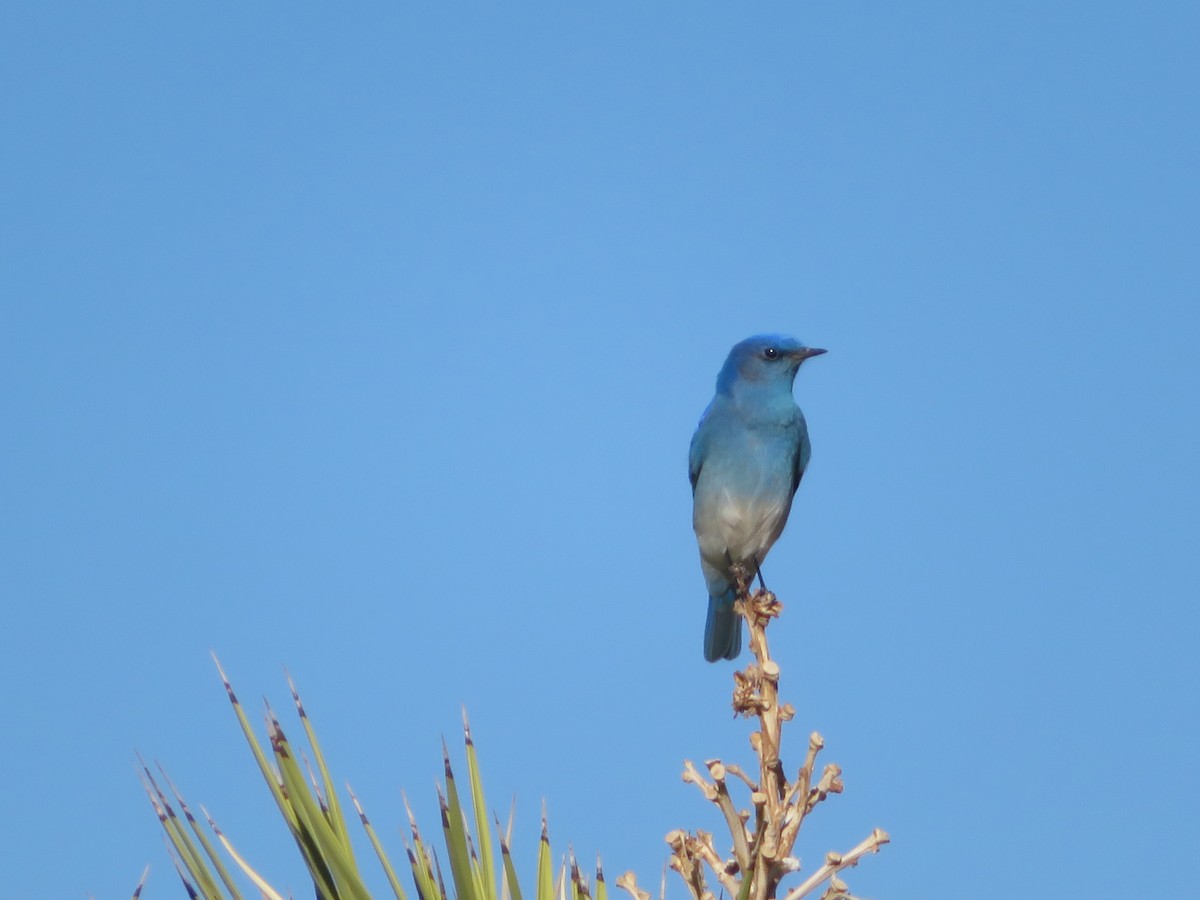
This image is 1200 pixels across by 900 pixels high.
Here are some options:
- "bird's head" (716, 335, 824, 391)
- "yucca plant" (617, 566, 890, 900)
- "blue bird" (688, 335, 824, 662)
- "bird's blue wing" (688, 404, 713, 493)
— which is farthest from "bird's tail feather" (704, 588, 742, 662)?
"yucca plant" (617, 566, 890, 900)

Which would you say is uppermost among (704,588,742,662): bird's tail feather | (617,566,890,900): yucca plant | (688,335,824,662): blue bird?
(688,335,824,662): blue bird

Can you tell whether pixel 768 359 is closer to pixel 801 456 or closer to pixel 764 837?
pixel 801 456

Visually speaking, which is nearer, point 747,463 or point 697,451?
point 747,463

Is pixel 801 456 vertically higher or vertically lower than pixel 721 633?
higher

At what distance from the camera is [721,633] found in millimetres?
7410

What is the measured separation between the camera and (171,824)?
9.81 ft

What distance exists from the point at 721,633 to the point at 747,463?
3.39 ft

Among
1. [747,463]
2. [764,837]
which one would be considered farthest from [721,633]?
[764,837]

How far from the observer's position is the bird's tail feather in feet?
24.2

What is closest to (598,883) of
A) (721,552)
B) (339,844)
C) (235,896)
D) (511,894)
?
(511,894)

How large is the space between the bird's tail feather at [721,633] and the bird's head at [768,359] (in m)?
1.27

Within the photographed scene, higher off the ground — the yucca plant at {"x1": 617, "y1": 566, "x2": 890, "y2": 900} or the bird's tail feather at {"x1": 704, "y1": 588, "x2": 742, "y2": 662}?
the bird's tail feather at {"x1": 704, "y1": 588, "x2": 742, "y2": 662}

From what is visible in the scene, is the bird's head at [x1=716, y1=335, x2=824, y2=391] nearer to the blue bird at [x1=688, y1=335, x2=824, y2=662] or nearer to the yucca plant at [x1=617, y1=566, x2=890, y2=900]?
the blue bird at [x1=688, y1=335, x2=824, y2=662]

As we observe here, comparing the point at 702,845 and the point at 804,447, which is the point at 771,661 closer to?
the point at 702,845
